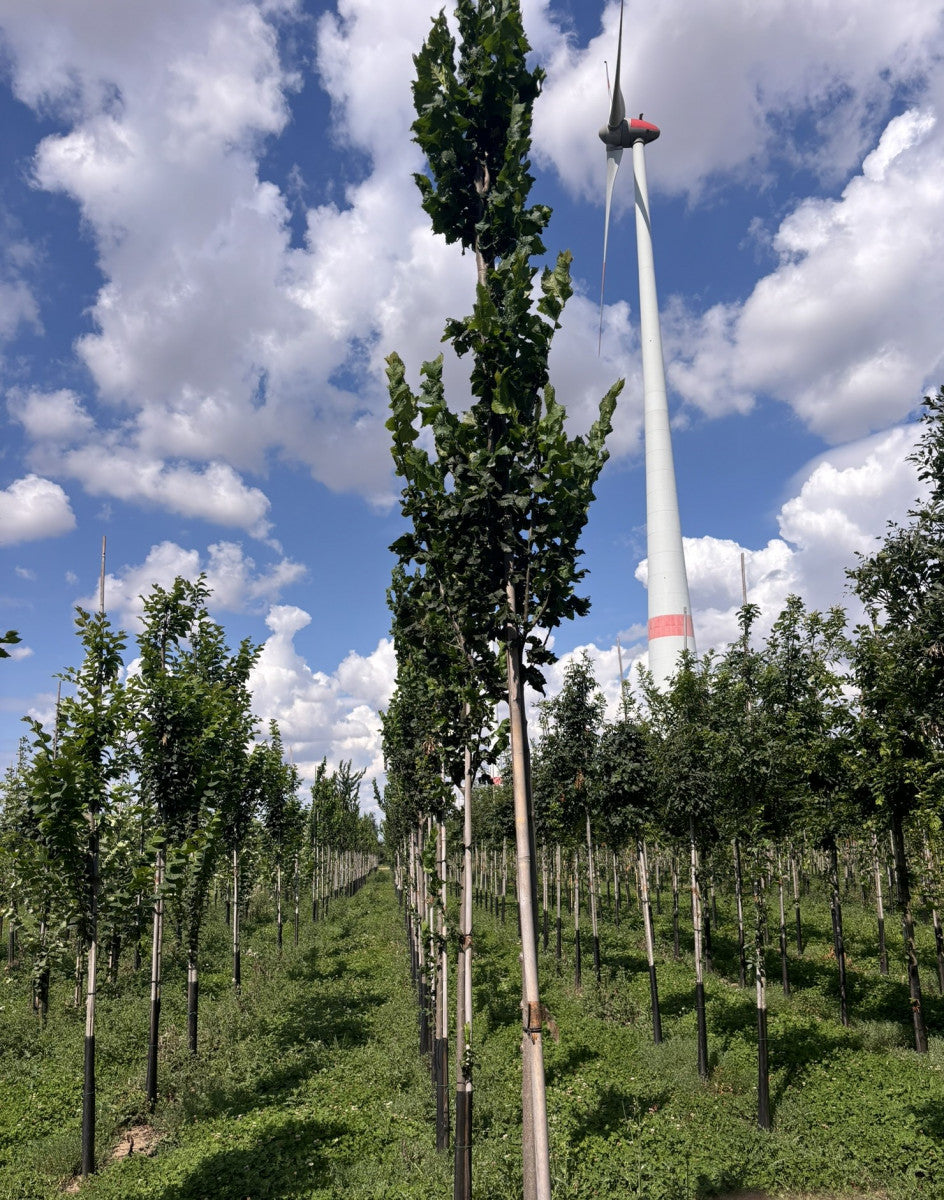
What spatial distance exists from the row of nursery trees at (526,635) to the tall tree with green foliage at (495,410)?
0.07ft

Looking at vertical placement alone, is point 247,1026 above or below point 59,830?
below

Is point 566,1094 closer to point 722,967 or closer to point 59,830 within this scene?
point 59,830

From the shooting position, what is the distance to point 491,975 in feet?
76.5

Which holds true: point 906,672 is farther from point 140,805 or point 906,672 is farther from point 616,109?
point 616,109

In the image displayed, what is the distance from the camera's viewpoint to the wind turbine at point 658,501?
46.7 metres

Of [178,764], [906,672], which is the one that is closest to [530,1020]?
[906,672]

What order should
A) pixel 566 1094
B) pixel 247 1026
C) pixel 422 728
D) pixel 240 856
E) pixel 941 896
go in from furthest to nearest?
pixel 240 856, pixel 247 1026, pixel 422 728, pixel 566 1094, pixel 941 896

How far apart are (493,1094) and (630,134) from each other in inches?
2556

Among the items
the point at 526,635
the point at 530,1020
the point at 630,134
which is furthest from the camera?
the point at 630,134

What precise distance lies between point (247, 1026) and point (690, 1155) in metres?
12.6

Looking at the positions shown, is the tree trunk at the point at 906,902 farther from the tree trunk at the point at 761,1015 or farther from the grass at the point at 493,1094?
the tree trunk at the point at 761,1015

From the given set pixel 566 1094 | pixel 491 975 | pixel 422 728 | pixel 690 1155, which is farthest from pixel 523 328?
pixel 491 975

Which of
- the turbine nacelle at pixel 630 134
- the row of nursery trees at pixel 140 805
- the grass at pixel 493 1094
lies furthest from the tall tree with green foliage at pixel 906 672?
the turbine nacelle at pixel 630 134

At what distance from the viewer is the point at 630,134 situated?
56250mm
